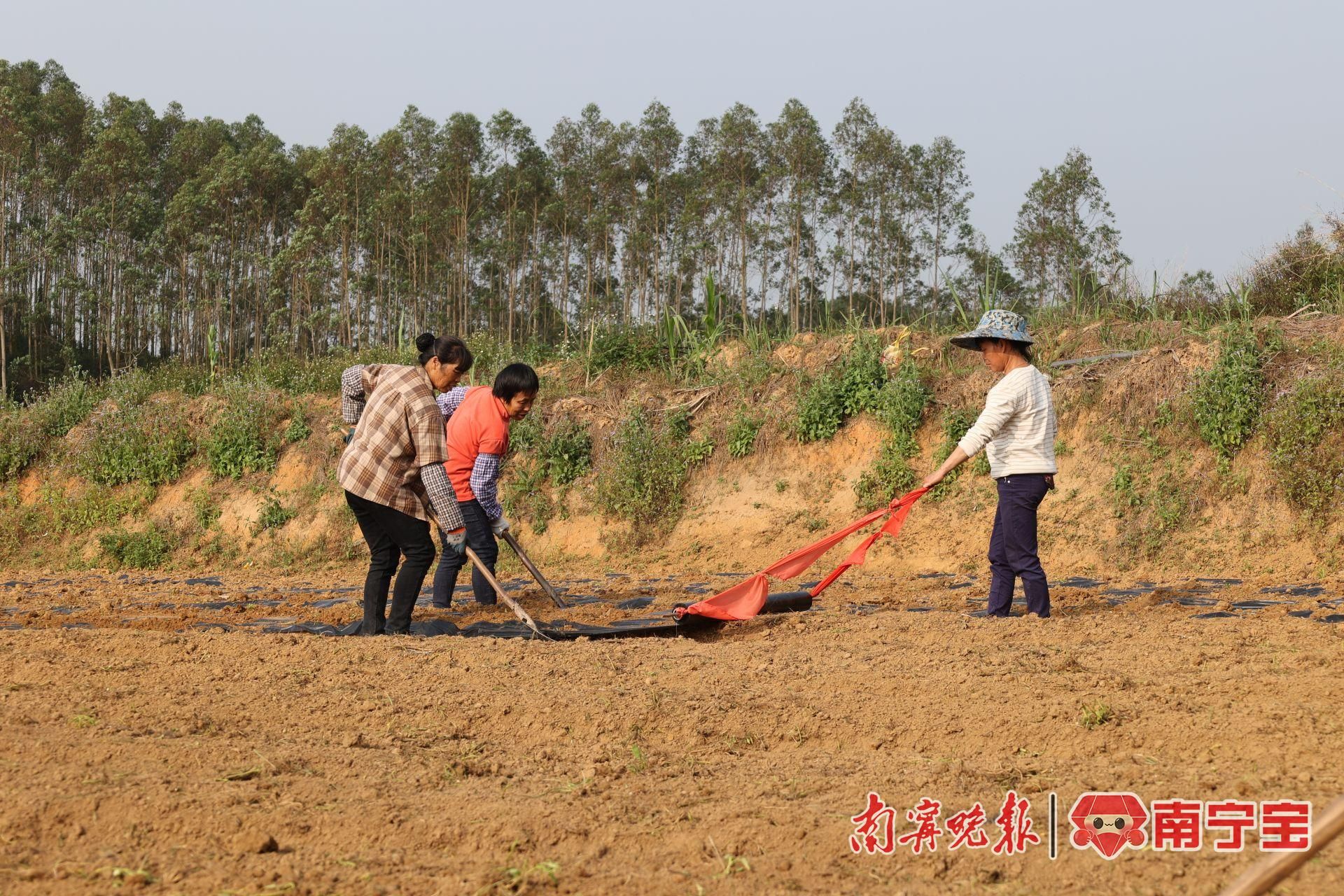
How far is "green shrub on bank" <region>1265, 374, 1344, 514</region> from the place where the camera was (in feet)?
25.7

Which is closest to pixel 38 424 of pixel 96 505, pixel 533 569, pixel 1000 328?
pixel 96 505

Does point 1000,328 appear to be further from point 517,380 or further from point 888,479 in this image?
point 888,479

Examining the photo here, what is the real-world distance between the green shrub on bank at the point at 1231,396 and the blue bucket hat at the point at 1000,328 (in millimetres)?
3843

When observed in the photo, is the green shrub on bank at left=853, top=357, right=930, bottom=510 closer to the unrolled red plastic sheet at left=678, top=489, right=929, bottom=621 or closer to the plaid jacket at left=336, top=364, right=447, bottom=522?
the unrolled red plastic sheet at left=678, top=489, right=929, bottom=621

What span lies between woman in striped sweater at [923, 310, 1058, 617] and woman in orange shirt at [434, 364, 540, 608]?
2.69 metres

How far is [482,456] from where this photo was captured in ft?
21.7

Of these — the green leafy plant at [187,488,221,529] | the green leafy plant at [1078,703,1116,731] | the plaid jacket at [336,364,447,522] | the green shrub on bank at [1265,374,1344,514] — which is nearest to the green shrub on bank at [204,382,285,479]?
the green leafy plant at [187,488,221,529]

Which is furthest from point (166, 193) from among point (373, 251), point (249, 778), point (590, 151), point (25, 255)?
point (249, 778)

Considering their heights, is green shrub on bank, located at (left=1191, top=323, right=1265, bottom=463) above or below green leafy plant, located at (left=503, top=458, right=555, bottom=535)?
above

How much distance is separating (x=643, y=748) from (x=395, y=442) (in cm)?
262

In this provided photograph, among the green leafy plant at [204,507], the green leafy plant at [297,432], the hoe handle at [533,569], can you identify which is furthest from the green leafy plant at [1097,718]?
the green leafy plant at [297,432]

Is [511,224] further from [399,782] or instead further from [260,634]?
[399,782]

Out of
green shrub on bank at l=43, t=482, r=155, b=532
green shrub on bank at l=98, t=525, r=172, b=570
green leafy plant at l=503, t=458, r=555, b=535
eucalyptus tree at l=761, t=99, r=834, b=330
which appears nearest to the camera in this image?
green leafy plant at l=503, t=458, r=555, b=535

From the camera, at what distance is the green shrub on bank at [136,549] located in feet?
38.1
